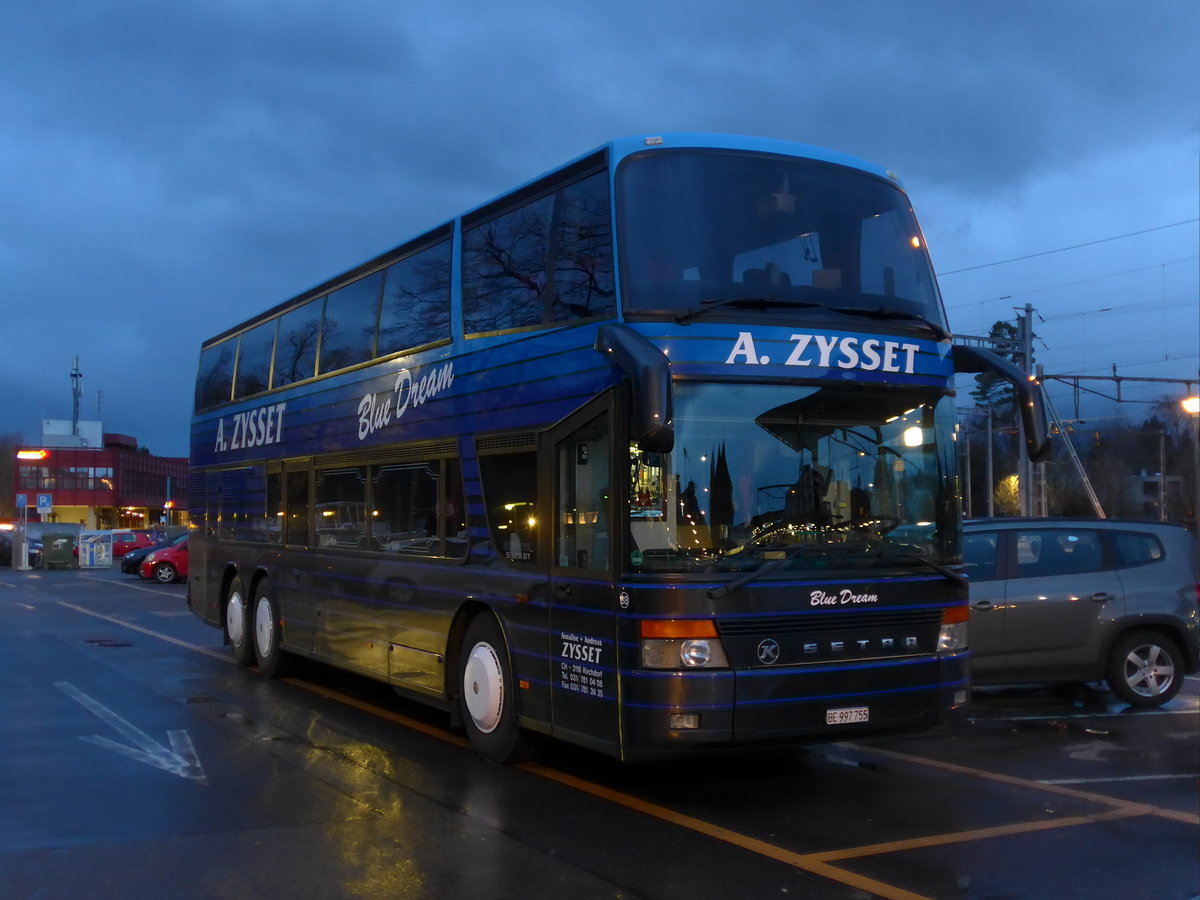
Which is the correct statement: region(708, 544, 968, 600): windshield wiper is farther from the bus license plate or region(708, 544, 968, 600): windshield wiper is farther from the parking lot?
the parking lot

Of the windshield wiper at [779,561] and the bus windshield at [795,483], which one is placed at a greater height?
the bus windshield at [795,483]

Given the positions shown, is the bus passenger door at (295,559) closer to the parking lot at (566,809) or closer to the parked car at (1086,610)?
the parking lot at (566,809)

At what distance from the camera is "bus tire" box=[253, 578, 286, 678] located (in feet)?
41.4

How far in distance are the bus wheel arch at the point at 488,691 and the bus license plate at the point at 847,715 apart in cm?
225

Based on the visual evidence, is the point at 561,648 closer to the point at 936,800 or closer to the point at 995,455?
the point at 936,800

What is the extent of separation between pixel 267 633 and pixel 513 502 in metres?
6.06

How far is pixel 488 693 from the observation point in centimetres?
824

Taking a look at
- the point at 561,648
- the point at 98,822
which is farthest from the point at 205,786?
the point at 561,648

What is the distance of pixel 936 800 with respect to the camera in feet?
23.9

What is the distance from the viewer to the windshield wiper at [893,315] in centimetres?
714

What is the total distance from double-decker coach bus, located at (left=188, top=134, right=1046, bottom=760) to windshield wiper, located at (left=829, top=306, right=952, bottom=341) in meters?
0.01

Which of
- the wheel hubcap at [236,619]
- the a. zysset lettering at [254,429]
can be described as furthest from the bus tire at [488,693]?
the wheel hubcap at [236,619]

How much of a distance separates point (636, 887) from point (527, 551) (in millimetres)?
2749

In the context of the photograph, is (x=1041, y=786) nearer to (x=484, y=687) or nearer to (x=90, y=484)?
(x=484, y=687)
